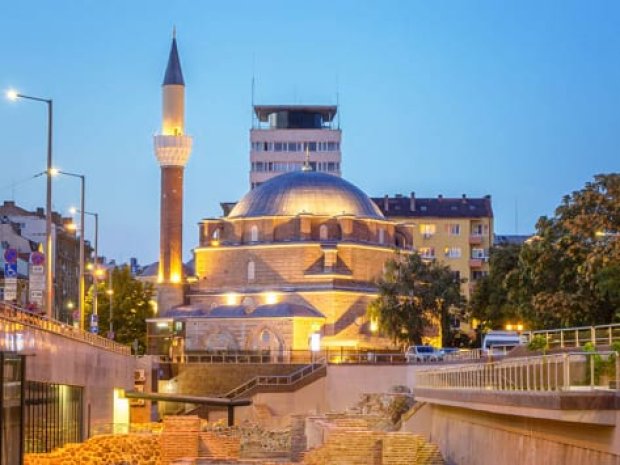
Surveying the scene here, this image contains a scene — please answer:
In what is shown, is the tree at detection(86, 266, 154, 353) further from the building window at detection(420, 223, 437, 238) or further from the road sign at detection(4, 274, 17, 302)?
the road sign at detection(4, 274, 17, 302)

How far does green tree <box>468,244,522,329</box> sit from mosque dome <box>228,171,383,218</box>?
24.5m

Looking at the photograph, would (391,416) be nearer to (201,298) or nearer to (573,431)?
(573,431)

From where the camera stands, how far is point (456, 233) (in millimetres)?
137375

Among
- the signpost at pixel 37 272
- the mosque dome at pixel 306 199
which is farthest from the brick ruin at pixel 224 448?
the mosque dome at pixel 306 199

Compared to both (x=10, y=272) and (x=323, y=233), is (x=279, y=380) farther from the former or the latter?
(x=10, y=272)

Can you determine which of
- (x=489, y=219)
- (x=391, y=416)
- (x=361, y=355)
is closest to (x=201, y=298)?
(x=361, y=355)

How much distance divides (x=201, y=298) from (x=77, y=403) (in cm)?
6557

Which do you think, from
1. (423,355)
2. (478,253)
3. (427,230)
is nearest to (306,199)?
(427,230)

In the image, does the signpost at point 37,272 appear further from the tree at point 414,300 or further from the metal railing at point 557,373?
the tree at point 414,300

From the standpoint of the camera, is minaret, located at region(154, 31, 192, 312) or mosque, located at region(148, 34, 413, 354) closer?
mosque, located at region(148, 34, 413, 354)

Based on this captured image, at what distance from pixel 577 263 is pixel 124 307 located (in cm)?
5203

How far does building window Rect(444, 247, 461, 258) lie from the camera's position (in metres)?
137

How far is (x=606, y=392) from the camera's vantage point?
68.0 ft

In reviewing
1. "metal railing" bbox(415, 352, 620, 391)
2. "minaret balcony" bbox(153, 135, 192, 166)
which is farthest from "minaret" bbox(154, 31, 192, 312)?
"metal railing" bbox(415, 352, 620, 391)
